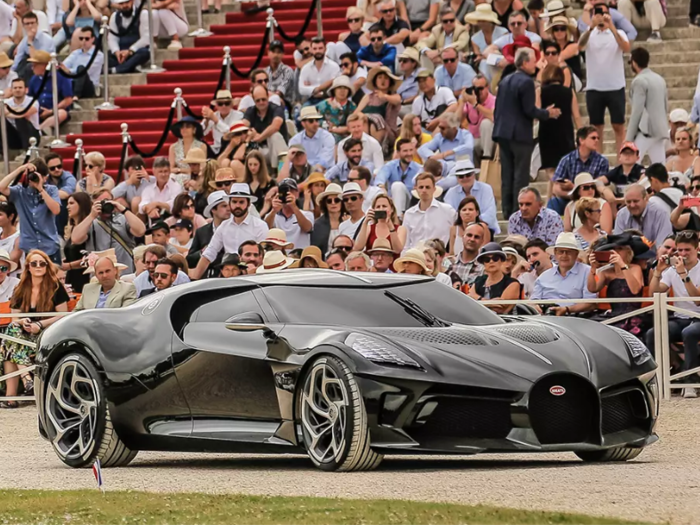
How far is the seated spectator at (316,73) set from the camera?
23672 mm

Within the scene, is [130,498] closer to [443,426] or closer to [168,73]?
[443,426]

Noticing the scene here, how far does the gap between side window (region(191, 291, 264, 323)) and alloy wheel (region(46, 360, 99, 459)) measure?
1.02m

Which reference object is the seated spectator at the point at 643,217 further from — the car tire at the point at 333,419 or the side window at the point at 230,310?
the car tire at the point at 333,419

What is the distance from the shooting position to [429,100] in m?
21.9

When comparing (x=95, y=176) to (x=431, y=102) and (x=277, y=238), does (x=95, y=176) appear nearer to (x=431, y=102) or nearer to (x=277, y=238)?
(x=431, y=102)

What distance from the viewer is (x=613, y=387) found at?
35.7ft

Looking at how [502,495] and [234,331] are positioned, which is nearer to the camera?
[502,495]

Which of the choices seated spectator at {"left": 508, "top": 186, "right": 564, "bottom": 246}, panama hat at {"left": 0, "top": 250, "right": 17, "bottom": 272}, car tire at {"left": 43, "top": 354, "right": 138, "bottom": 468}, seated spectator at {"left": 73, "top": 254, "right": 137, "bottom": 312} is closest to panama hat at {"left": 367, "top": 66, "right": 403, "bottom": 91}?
seated spectator at {"left": 508, "top": 186, "right": 564, "bottom": 246}

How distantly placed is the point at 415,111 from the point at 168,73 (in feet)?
22.7

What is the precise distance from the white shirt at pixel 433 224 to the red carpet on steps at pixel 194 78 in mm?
7557

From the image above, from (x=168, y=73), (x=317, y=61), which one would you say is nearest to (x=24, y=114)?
(x=168, y=73)

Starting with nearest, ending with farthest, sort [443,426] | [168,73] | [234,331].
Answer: [443,426]
[234,331]
[168,73]

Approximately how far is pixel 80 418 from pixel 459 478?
3.45 metres

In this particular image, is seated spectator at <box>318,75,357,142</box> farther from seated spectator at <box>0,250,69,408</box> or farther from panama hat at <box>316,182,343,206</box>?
seated spectator at <box>0,250,69,408</box>
